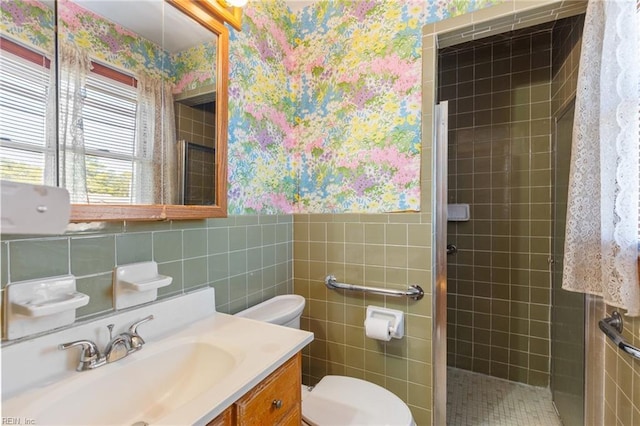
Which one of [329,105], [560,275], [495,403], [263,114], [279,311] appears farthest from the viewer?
[495,403]

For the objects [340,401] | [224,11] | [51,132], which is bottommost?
[340,401]

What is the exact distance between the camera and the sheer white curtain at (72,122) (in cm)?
76

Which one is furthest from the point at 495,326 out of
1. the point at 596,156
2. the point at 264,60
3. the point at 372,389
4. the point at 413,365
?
the point at 264,60

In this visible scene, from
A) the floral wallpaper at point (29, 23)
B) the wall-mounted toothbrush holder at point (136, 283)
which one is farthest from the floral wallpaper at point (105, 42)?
the wall-mounted toothbrush holder at point (136, 283)

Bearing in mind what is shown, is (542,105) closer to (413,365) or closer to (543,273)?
(543,273)

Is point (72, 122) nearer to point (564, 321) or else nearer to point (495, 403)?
point (564, 321)

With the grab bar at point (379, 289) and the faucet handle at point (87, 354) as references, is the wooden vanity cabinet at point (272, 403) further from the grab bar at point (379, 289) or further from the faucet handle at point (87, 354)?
the grab bar at point (379, 289)

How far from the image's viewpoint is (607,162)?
929 millimetres

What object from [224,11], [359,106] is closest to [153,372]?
[224,11]

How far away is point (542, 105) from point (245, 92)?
6.87ft

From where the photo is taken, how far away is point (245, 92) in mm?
1399

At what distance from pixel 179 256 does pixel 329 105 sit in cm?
114

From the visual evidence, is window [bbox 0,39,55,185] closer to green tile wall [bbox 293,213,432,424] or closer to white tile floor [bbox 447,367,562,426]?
green tile wall [bbox 293,213,432,424]

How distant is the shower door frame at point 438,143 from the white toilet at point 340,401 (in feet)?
1.11
